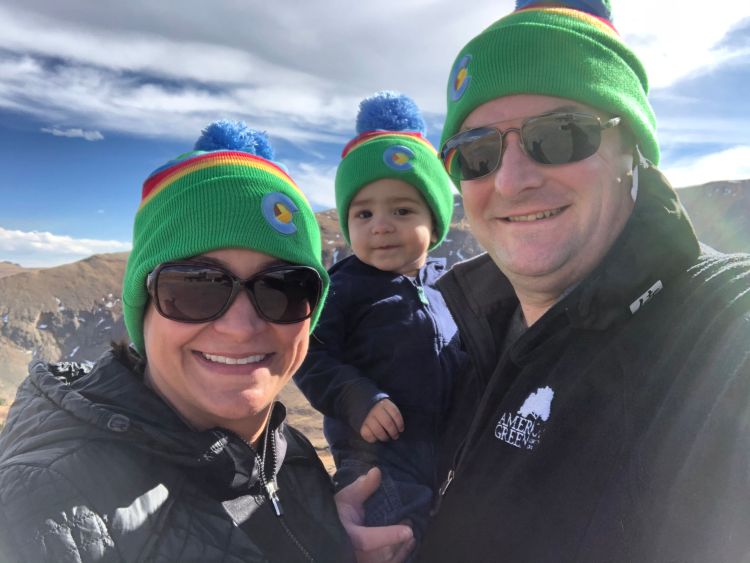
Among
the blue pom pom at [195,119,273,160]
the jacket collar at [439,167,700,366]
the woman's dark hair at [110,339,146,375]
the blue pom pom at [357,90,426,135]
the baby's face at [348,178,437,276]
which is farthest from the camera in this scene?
the blue pom pom at [357,90,426,135]

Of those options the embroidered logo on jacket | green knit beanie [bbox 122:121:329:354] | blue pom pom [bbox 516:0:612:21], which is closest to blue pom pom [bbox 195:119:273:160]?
green knit beanie [bbox 122:121:329:354]

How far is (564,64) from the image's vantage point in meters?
2.17

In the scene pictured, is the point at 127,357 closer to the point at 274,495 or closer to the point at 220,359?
the point at 220,359

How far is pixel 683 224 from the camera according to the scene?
1.80m

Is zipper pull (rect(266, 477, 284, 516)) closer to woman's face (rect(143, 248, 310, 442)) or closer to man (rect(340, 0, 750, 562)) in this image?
woman's face (rect(143, 248, 310, 442))

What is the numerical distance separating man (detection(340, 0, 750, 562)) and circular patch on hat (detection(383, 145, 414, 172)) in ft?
4.66

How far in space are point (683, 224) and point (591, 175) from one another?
436 millimetres

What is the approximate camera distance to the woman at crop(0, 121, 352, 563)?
5.23 feet

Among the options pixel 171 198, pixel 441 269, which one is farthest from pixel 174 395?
pixel 441 269

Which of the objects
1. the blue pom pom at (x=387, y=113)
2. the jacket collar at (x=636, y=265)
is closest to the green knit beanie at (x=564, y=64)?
the jacket collar at (x=636, y=265)

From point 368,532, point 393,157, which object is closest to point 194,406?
point 368,532

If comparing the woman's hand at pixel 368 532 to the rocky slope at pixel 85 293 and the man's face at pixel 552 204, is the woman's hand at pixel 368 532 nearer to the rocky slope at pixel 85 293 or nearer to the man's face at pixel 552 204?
the man's face at pixel 552 204

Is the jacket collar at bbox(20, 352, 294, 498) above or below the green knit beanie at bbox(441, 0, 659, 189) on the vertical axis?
below

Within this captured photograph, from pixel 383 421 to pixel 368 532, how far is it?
804 mm
